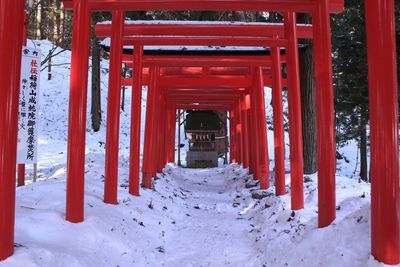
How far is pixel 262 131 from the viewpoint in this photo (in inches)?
391

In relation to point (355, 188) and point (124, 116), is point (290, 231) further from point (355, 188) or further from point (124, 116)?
point (124, 116)

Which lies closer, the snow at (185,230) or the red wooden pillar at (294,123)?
the snow at (185,230)

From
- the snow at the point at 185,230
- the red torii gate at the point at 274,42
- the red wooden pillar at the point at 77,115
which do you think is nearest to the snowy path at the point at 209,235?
the snow at the point at 185,230

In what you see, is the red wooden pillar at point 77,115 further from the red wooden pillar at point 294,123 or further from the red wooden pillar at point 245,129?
the red wooden pillar at point 245,129

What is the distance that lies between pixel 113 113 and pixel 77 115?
1.59m

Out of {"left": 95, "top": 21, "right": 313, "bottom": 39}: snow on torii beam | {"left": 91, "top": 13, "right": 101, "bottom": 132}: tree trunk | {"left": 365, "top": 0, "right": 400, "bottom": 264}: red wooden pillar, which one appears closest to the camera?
{"left": 365, "top": 0, "right": 400, "bottom": 264}: red wooden pillar

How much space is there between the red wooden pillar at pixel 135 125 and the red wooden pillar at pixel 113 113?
1151mm

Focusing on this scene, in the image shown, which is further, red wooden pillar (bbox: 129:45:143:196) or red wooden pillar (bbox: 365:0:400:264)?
red wooden pillar (bbox: 129:45:143:196)

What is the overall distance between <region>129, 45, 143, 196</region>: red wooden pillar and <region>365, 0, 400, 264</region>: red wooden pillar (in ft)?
16.4

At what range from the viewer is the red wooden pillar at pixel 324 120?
5.12m

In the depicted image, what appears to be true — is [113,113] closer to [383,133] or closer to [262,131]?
[262,131]

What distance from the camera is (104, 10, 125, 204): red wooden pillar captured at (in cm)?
671

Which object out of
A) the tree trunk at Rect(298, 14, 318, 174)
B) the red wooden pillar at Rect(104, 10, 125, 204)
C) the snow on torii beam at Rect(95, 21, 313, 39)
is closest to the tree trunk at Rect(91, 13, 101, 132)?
the tree trunk at Rect(298, 14, 318, 174)

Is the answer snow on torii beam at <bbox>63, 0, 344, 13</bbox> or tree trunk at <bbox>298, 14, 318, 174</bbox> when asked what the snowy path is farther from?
snow on torii beam at <bbox>63, 0, 344, 13</bbox>
